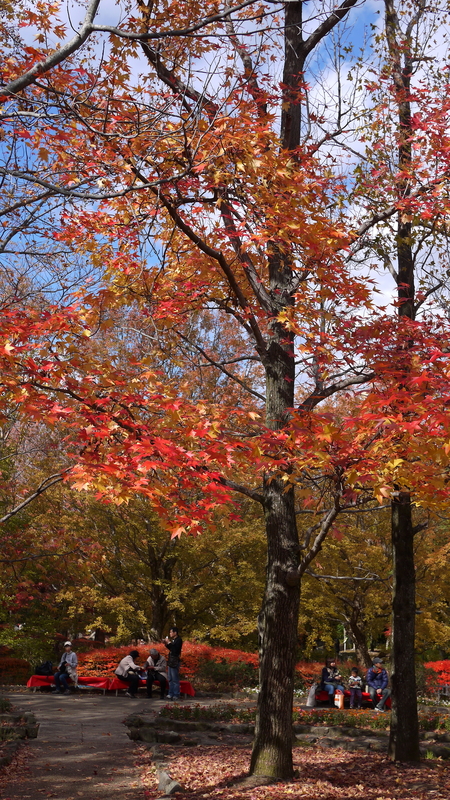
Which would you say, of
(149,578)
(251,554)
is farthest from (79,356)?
(149,578)

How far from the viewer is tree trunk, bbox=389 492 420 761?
8422 mm

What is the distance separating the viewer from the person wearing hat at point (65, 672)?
46.6 feet

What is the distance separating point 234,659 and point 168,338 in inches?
474

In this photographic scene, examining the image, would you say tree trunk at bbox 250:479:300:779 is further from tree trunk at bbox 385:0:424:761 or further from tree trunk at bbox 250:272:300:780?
tree trunk at bbox 385:0:424:761

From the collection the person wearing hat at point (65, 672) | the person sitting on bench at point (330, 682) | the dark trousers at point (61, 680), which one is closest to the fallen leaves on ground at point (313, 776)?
the person sitting on bench at point (330, 682)

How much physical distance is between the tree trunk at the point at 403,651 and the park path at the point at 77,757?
11.4 ft

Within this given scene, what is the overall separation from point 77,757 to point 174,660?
5.54 metres

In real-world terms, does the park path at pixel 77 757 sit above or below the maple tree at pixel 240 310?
below

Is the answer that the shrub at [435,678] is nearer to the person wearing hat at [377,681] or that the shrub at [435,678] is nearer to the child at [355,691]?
the person wearing hat at [377,681]

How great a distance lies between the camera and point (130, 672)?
47.3ft

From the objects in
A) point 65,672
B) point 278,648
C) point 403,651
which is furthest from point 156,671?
point 278,648

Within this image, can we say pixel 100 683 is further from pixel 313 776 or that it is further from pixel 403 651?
pixel 403 651

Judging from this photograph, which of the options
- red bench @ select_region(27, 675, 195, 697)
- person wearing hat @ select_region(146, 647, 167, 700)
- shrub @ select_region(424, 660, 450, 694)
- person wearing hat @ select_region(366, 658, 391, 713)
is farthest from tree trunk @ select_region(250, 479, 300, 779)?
shrub @ select_region(424, 660, 450, 694)

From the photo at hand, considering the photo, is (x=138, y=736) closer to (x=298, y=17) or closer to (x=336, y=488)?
(x=336, y=488)
